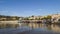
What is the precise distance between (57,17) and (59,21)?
1510 mm

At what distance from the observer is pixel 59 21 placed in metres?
20.9

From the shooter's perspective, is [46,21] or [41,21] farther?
[41,21]

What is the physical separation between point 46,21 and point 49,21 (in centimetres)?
65

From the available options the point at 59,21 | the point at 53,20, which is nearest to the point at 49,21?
the point at 53,20

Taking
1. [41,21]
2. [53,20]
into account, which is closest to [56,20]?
[53,20]

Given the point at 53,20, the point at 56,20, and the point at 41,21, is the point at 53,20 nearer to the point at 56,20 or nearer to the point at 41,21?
the point at 56,20

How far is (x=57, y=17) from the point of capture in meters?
22.3

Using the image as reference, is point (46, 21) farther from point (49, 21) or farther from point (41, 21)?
point (41, 21)

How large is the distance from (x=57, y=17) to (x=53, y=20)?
787 mm

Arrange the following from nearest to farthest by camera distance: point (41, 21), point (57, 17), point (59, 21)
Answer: point (59, 21) < point (57, 17) < point (41, 21)

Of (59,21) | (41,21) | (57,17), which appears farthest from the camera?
(41,21)

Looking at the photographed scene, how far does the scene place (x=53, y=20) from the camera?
2239 cm

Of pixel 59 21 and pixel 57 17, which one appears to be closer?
pixel 59 21

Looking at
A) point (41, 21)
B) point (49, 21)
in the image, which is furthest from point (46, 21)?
point (41, 21)
